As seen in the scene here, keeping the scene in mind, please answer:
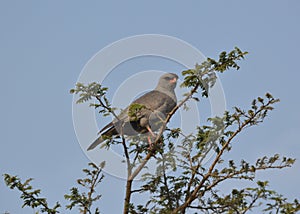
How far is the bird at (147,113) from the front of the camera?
21.7 feet

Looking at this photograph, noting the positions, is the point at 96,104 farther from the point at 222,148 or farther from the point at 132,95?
the point at 132,95

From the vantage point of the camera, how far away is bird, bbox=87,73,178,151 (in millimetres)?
6612

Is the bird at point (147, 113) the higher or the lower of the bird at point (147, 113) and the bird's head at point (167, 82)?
the lower

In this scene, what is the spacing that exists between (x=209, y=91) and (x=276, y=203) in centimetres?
179

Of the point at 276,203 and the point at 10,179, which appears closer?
the point at 276,203

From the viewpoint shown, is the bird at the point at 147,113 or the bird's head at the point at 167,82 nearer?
the bird at the point at 147,113

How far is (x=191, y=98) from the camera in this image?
6.29 metres

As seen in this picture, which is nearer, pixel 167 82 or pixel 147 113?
pixel 147 113

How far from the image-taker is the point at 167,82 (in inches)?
374

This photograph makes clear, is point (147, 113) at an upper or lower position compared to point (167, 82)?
lower

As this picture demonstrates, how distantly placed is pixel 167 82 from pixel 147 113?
1950 millimetres

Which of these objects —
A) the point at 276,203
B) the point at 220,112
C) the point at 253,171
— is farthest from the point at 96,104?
the point at 276,203

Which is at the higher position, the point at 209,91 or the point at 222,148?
the point at 209,91

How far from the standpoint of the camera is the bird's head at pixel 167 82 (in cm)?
935
